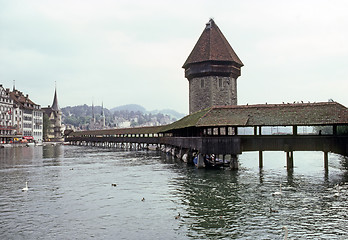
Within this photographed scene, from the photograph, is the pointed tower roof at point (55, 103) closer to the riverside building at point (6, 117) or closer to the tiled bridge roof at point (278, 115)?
the riverside building at point (6, 117)

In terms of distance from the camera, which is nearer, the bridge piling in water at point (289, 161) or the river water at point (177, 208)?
the river water at point (177, 208)

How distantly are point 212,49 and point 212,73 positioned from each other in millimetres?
4416

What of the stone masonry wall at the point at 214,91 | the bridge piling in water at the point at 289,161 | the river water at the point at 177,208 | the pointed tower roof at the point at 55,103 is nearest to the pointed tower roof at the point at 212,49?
the stone masonry wall at the point at 214,91

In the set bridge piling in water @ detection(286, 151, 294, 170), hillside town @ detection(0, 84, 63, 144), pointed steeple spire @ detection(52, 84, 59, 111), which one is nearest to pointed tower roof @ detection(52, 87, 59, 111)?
pointed steeple spire @ detection(52, 84, 59, 111)

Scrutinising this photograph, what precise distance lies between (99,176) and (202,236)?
1901cm

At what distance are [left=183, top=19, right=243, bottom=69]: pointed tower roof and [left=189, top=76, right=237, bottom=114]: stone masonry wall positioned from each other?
10.5 feet

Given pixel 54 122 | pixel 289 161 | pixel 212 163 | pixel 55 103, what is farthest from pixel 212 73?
pixel 55 103

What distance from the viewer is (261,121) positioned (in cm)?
3028

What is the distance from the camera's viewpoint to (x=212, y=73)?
60.0 meters

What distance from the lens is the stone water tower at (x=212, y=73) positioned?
2365 inches

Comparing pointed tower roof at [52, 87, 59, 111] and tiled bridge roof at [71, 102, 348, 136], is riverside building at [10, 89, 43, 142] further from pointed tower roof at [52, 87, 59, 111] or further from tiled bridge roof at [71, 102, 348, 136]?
tiled bridge roof at [71, 102, 348, 136]

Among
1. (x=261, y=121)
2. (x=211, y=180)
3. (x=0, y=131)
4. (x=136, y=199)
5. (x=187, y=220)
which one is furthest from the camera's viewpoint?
(x=0, y=131)

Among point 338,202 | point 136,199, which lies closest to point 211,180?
point 136,199

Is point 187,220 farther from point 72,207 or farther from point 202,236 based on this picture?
point 72,207
